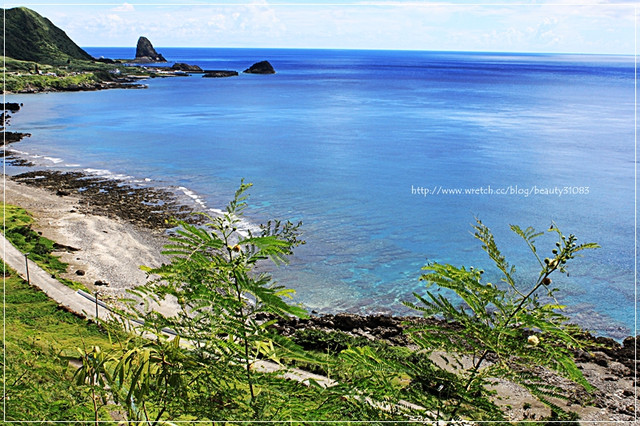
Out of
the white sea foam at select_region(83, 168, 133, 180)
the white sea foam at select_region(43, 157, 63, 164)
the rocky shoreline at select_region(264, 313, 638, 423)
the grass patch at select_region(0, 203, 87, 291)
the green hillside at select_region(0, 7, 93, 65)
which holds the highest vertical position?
the green hillside at select_region(0, 7, 93, 65)

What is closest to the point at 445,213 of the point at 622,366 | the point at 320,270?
the point at 320,270

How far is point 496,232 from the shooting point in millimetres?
41344

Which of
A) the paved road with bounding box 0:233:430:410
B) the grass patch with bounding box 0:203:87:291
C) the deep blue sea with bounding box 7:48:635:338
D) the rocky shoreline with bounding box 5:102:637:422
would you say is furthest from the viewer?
the deep blue sea with bounding box 7:48:635:338

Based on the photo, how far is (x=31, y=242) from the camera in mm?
35688

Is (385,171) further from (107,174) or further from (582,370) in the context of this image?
(582,370)

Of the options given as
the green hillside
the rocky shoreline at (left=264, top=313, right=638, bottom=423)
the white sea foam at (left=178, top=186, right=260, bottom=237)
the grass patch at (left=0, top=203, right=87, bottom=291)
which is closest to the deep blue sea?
the white sea foam at (left=178, top=186, right=260, bottom=237)

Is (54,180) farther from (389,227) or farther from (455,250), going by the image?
(455,250)

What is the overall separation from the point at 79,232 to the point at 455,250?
2860 cm

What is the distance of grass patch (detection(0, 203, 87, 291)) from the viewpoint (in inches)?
1264

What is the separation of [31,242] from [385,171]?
3645cm

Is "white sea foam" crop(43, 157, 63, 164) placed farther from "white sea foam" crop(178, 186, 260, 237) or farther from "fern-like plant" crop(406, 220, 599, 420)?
"fern-like plant" crop(406, 220, 599, 420)

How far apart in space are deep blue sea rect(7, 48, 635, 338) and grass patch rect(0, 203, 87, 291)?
45.6 feet

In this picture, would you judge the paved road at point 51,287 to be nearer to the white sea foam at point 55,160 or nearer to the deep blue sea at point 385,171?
the deep blue sea at point 385,171

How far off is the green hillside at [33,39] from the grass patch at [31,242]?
124 metres
